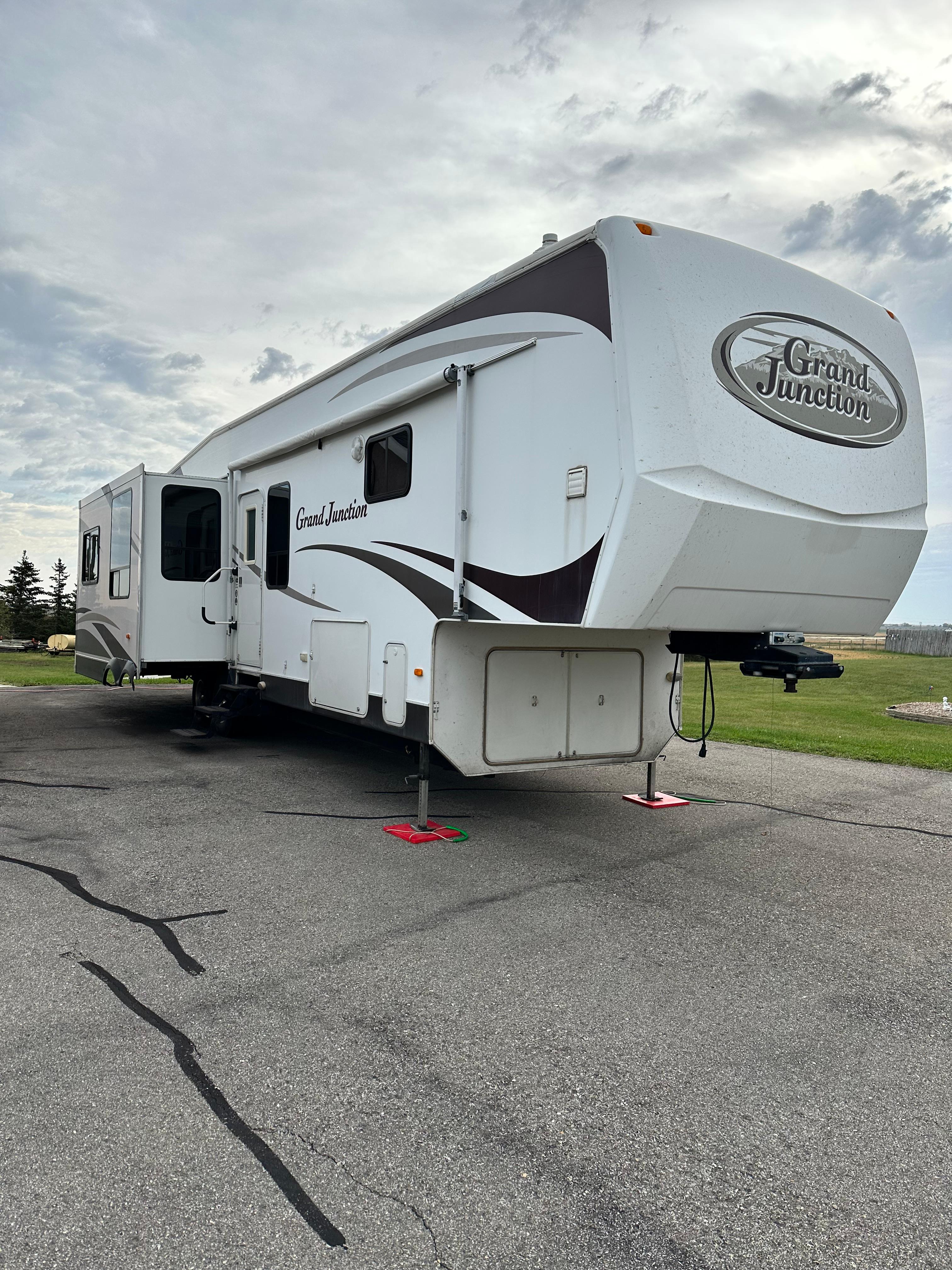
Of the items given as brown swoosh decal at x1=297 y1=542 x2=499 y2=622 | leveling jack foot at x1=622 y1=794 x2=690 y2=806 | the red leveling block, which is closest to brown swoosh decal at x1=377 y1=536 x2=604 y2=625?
brown swoosh decal at x1=297 y1=542 x2=499 y2=622

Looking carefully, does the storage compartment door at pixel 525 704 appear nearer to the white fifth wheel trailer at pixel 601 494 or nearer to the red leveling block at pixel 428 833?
the white fifth wheel trailer at pixel 601 494

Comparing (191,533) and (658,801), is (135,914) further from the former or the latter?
(191,533)

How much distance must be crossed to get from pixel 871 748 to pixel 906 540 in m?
5.20

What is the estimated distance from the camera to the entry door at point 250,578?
8.07 m

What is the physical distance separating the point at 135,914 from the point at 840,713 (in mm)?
11500

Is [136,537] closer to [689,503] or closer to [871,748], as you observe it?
[689,503]

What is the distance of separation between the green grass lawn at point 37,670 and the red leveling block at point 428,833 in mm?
8115

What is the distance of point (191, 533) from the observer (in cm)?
866

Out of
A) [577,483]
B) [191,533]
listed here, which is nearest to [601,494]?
[577,483]

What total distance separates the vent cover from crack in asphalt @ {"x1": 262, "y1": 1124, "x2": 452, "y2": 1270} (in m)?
2.87

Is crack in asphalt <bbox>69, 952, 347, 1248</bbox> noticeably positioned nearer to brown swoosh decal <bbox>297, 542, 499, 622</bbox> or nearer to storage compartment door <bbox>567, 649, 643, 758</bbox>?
brown swoosh decal <bbox>297, 542, 499, 622</bbox>

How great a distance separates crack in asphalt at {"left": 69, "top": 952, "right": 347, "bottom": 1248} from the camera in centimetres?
214

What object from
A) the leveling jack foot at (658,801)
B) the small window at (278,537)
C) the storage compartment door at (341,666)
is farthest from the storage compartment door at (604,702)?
the small window at (278,537)

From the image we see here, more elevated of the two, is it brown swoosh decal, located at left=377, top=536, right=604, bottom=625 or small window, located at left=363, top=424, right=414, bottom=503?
small window, located at left=363, top=424, right=414, bottom=503
